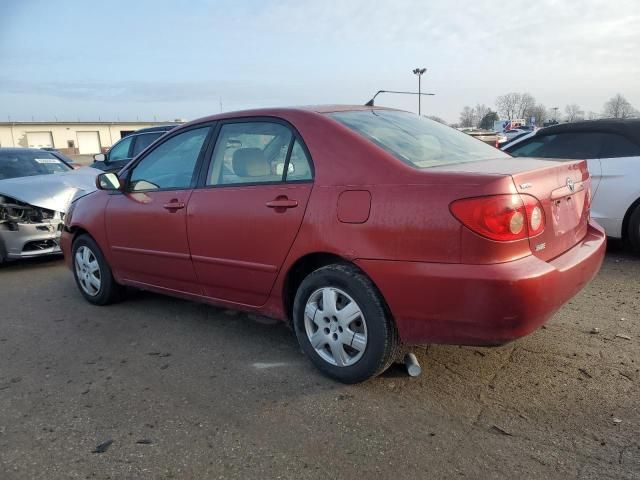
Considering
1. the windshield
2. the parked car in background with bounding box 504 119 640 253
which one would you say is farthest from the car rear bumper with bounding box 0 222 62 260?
the parked car in background with bounding box 504 119 640 253

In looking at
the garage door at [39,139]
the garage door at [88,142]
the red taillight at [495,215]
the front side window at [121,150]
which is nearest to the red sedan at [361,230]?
the red taillight at [495,215]

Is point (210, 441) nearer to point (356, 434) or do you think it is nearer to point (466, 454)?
point (356, 434)

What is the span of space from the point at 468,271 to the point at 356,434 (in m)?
0.96

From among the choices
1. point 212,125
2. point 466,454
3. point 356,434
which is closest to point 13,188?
point 212,125

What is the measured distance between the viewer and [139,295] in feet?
16.7

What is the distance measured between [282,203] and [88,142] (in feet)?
281

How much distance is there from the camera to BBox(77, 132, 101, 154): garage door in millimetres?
78794

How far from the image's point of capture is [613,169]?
5477 millimetres

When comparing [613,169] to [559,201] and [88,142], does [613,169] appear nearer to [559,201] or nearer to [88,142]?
[559,201]

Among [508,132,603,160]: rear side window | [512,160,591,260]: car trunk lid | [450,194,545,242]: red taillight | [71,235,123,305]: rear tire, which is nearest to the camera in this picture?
[450,194,545,242]: red taillight

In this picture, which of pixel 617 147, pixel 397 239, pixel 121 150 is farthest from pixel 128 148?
pixel 397 239

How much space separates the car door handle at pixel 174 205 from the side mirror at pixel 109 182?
2.37 feet

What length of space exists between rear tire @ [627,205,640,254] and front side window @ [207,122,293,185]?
13.1 feet

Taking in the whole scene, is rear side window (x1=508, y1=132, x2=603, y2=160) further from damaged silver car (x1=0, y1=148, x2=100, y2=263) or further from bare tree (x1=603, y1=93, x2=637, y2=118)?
bare tree (x1=603, y1=93, x2=637, y2=118)
